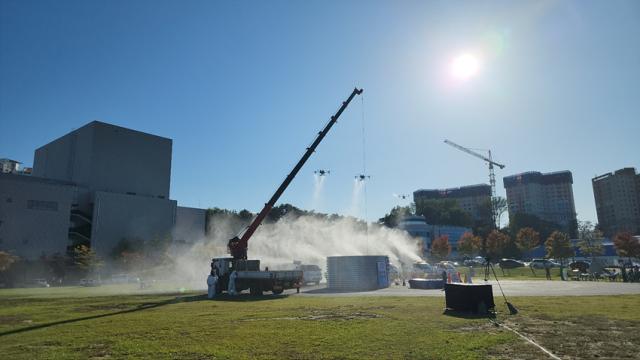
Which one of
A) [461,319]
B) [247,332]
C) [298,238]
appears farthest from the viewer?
[298,238]

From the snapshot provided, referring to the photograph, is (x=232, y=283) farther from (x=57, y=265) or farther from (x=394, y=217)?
(x=394, y=217)

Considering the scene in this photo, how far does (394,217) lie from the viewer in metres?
170

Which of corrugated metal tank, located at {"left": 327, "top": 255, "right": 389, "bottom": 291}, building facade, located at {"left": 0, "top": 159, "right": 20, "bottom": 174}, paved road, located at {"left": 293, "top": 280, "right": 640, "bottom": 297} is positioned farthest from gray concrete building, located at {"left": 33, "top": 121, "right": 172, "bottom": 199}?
paved road, located at {"left": 293, "top": 280, "right": 640, "bottom": 297}

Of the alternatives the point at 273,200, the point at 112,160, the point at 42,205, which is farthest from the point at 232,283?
the point at 112,160

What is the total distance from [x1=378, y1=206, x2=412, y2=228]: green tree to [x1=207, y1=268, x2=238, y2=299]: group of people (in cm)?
13194

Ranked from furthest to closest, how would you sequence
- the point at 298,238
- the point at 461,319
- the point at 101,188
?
the point at 101,188 → the point at 298,238 → the point at 461,319

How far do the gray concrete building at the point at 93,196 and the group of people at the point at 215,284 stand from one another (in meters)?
65.2

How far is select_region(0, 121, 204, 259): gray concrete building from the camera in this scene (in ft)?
278

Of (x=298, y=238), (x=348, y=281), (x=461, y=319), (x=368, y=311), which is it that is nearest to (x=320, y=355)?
(x=461, y=319)

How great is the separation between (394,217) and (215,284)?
5598 inches

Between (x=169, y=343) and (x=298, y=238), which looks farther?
(x=298, y=238)

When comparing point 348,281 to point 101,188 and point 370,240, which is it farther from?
point 101,188

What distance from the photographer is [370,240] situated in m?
79.8

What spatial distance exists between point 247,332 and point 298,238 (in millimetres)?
64363
